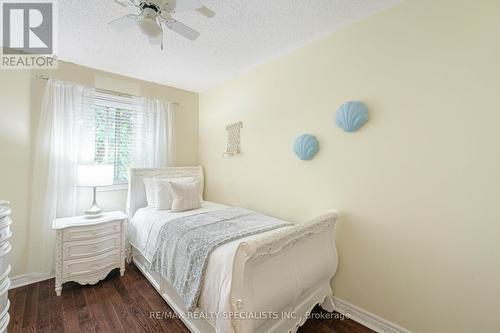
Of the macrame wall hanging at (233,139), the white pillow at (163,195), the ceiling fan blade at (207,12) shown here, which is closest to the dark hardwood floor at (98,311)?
the white pillow at (163,195)

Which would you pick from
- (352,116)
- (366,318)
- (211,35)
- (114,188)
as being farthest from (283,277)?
(114,188)

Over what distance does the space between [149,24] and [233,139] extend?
5.93ft

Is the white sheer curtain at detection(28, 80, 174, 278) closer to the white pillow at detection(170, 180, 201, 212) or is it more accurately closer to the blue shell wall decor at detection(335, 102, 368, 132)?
the white pillow at detection(170, 180, 201, 212)

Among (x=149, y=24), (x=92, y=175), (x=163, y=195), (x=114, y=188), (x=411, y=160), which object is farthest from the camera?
(x=114, y=188)

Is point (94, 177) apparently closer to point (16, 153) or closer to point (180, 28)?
point (16, 153)

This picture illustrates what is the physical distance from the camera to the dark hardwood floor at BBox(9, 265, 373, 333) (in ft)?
5.48

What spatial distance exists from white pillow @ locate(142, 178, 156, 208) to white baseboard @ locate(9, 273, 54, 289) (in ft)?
4.09

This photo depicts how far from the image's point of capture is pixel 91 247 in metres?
2.18

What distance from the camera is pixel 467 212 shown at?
132 cm

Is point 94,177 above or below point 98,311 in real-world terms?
above

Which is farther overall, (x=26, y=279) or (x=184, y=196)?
(x=184, y=196)

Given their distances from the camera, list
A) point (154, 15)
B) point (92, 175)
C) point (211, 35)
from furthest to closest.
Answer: point (92, 175) < point (211, 35) < point (154, 15)

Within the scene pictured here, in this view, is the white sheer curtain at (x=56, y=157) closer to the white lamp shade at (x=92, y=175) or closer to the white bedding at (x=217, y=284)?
the white lamp shade at (x=92, y=175)

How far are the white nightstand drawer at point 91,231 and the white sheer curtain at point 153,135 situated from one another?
2.96 ft
